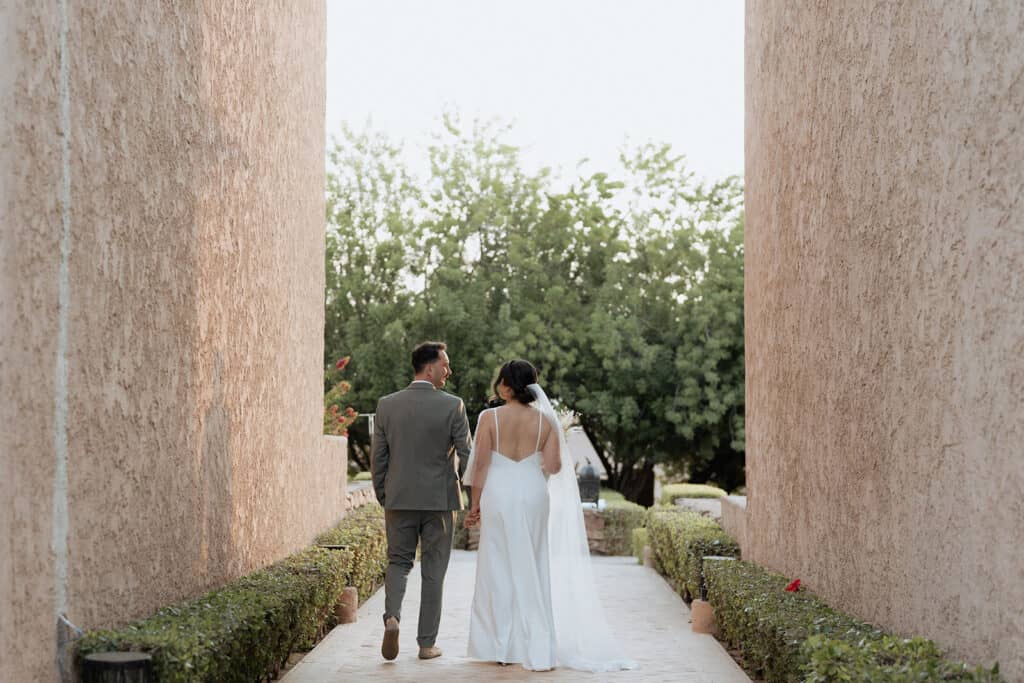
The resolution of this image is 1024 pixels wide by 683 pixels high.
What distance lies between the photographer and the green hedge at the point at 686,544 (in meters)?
11.3

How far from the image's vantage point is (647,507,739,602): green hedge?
1126cm

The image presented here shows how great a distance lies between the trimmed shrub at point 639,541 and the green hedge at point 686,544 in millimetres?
1642

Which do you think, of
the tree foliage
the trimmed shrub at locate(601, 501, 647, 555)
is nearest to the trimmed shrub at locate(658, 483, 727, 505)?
the trimmed shrub at locate(601, 501, 647, 555)

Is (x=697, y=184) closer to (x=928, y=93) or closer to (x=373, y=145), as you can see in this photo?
(x=373, y=145)

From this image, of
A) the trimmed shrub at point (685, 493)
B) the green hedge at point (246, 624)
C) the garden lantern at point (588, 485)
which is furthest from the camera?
the garden lantern at point (588, 485)

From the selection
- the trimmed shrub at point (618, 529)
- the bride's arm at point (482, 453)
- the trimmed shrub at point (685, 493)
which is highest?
the bride's arm at point (482, 453)

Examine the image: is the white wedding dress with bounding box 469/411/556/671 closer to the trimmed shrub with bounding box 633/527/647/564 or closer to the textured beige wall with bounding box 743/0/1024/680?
the textured beige wall with bounding box 743/0/1024/680

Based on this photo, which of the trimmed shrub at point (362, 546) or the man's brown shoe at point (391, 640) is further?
the trimmed shrub at point (362, 546)

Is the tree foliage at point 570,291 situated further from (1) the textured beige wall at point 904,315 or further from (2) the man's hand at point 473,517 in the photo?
(2) the man's hand at point 473,517

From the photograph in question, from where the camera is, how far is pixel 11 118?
15.5 ft

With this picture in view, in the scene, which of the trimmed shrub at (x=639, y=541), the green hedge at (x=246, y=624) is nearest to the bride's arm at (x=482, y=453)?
the green hedge at (x=246, y=624)

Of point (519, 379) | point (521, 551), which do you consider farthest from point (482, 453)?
point (521, 551)

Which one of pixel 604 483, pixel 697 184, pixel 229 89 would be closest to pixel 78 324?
pixel 229 89

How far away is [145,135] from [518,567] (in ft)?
11.5
